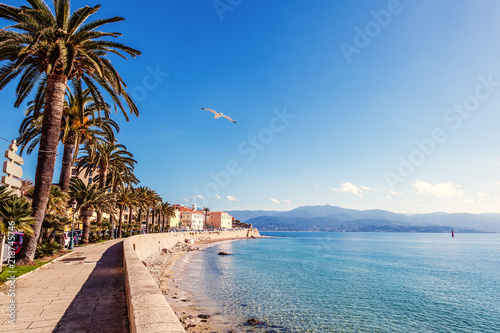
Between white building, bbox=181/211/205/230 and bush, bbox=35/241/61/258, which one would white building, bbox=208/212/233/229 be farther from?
bush, bbox=35/241/61/258

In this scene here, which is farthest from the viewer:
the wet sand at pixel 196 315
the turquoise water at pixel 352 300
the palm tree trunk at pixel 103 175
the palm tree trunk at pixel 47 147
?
the palm tree trunk at pixel 103 175

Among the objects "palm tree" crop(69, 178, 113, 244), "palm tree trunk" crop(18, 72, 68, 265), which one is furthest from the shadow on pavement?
"palm tree" crop(69, 178, 113, 244)

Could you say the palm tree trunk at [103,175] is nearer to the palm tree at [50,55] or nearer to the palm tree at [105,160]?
the palm tree at [105,160]

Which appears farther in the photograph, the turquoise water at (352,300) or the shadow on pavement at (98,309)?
the turquoise water at (352,300)

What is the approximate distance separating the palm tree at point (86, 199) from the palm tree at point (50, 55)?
480 inches

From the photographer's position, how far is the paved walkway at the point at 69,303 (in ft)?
19.5

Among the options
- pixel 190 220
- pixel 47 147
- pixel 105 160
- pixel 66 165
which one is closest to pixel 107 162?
pixel 105 160

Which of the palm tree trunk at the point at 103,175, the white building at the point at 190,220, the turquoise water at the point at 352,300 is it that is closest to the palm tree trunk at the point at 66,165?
the palm tree trunk at the point at 103,175

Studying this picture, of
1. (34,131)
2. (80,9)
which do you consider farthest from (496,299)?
(34,131)

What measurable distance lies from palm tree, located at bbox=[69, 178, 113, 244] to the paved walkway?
15.4 metres

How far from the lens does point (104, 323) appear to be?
6062mm

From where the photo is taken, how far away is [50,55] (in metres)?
13.3

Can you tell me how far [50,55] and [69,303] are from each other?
11.1 metres

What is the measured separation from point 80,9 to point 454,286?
41.0 metres
